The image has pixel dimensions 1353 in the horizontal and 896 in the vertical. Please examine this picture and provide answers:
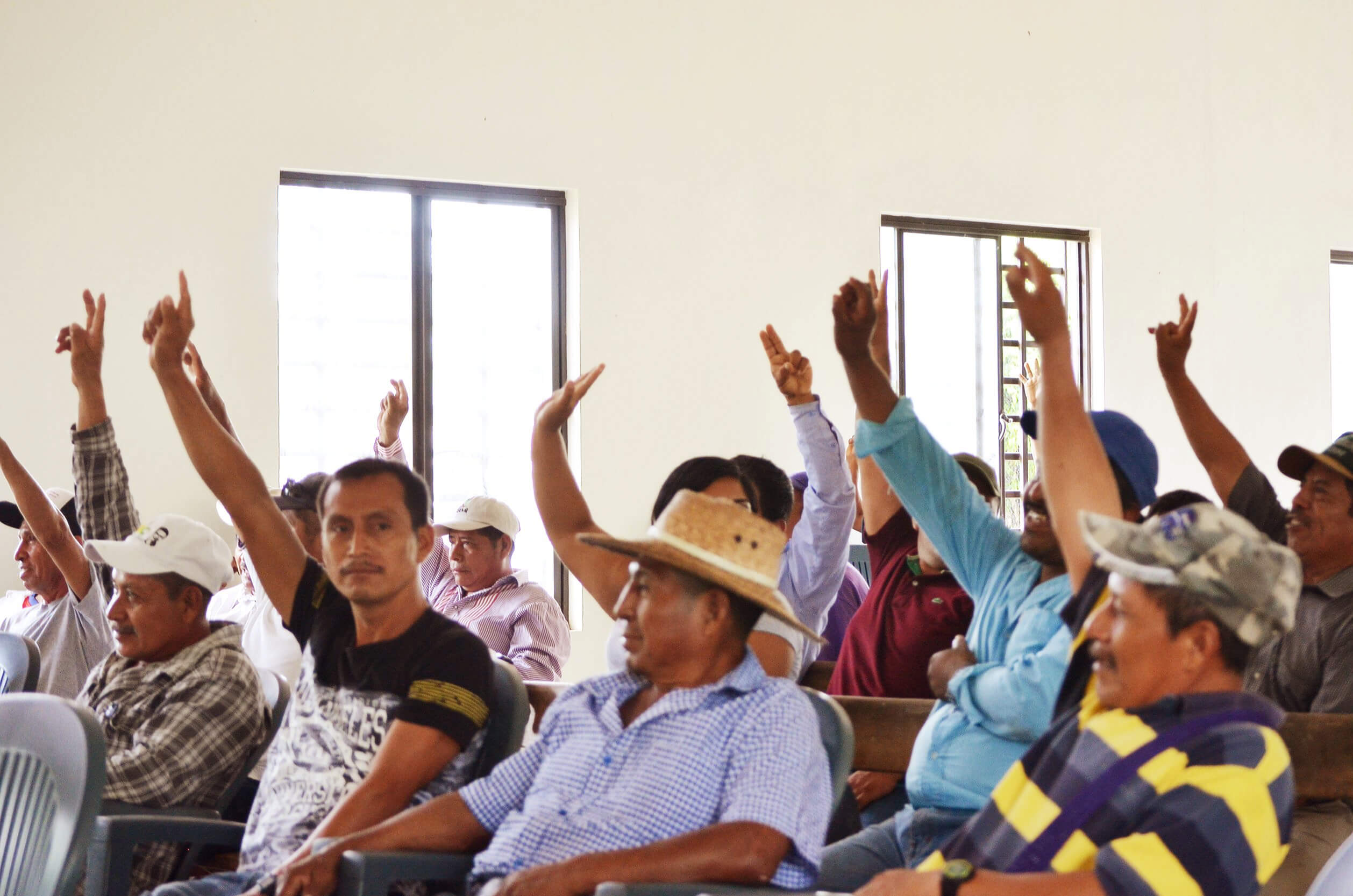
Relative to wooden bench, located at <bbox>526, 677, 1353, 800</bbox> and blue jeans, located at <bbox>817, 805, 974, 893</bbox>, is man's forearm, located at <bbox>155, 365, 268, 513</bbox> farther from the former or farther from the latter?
blue jeans, located at <bbox>817, 805, 974, 893</bbox>

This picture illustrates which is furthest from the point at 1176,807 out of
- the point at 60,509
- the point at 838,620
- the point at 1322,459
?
the point at 60,509

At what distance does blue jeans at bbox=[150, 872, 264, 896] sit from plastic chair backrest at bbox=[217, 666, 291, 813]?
Answer: 0.31 metres

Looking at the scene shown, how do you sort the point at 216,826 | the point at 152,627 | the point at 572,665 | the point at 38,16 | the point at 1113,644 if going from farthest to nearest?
the point at 572,665 → the point at 38,16 → the point at 152,627 → the point at 216,826 → the point at 1113,644

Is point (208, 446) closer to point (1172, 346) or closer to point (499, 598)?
point (499, 598)

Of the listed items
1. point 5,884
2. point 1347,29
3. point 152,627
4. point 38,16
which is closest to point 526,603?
point 152,627

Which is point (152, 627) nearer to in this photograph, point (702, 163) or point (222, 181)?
point (222, 181)

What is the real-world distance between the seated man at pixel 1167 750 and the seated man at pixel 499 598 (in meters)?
2.48

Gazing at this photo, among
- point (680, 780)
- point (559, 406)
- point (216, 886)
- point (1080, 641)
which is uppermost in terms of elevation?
point (559, 406)

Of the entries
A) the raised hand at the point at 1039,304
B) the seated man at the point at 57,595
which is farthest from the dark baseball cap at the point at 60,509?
the raised hand at the point at 1039,304

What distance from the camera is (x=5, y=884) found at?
2.07m

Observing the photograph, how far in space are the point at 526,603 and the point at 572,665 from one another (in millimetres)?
2033

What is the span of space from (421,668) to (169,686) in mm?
702

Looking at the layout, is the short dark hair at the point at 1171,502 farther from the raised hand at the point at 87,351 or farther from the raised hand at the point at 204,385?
the raised hand at the point at 87,351

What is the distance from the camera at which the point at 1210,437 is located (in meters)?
3.03
